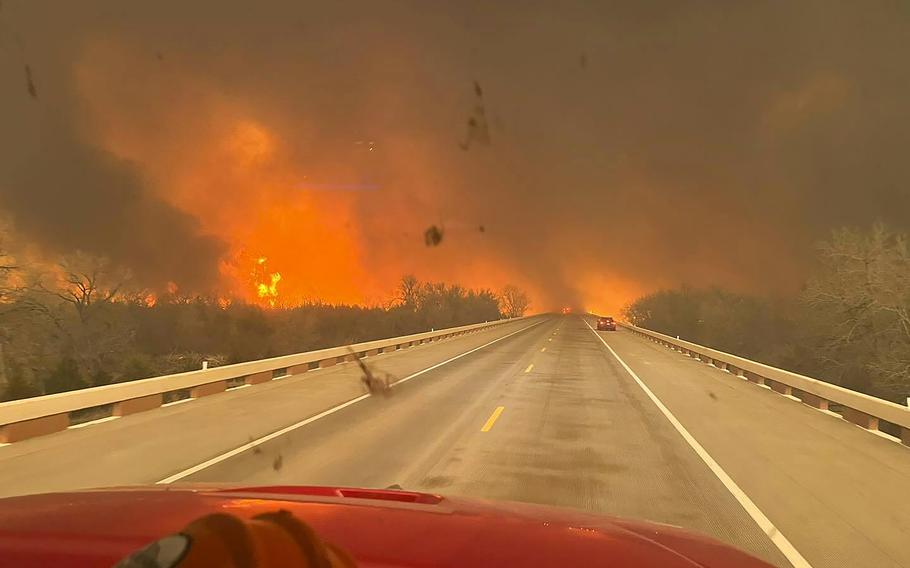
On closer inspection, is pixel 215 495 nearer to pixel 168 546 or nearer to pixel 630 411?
pixel 168 546

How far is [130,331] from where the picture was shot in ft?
105

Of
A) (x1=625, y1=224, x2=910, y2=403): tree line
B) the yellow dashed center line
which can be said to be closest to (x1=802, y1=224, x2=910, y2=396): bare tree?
(x1=625, y1=224, x2=910, y2=403): tree line

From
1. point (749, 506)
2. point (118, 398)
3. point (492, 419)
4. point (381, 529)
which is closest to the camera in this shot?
point (381, 529)

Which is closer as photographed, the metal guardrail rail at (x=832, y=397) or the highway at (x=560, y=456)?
the highway at (x=560, y=456)

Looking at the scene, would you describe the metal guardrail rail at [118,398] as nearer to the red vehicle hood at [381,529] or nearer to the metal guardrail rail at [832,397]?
the red vehicle hood at [381,529]

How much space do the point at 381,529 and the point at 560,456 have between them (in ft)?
20.6

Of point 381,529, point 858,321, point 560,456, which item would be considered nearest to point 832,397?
point 560,456

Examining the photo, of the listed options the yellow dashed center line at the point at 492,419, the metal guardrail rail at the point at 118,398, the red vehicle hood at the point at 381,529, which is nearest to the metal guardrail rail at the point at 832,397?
the yellow dashed center line at the point at 492,419

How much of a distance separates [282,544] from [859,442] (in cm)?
1182

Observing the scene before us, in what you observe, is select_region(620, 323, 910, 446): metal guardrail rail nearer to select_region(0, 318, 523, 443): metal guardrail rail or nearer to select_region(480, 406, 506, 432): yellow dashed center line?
select_region(480, 406, 506, 432): yellow dashed center line

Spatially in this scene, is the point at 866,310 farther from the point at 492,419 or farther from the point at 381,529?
the point at 381,529

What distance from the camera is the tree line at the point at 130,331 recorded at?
21734 mm

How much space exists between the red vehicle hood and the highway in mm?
2572

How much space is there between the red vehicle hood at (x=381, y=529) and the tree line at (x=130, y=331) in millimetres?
17134
